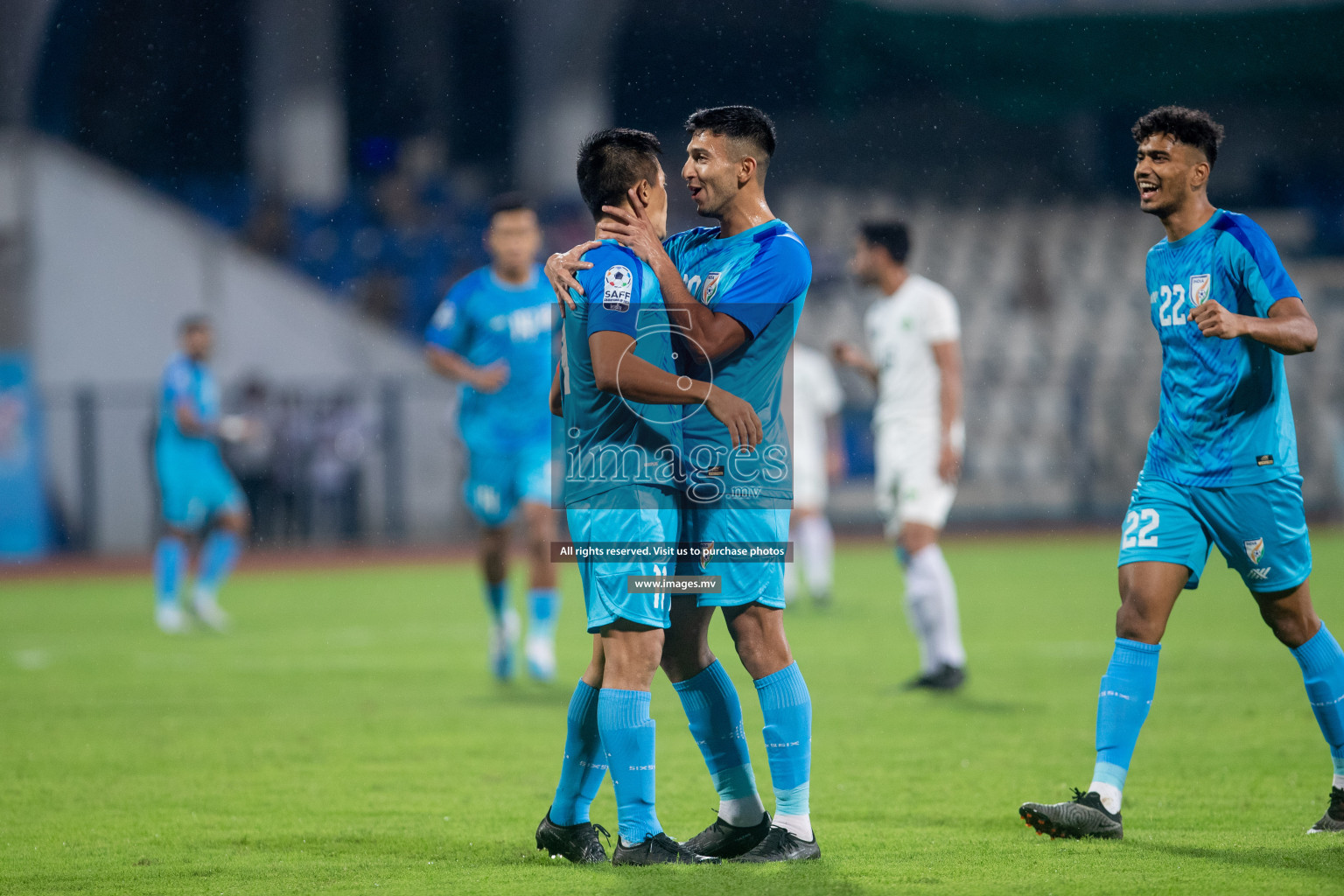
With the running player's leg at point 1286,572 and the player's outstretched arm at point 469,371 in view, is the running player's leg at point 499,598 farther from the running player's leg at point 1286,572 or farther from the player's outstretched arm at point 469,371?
the running player's leg at point 1286,572

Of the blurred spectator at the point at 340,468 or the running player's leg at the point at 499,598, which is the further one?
the blurred spectator at the point at 340,468

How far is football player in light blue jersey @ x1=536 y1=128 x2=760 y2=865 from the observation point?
4059 mm

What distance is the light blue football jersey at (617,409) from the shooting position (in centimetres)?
409

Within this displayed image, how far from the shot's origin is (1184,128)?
4.69m

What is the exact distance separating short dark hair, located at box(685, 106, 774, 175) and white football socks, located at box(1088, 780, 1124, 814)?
2222 mm

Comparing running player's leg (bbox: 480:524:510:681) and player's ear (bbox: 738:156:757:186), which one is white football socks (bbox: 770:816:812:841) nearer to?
player's ear (bbox: 738:156:757:186)

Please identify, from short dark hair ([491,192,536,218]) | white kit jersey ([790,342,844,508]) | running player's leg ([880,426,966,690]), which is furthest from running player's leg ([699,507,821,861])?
white kit jersey ([790,342,844,508])

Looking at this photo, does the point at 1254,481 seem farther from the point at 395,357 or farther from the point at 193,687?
the point at 395,357

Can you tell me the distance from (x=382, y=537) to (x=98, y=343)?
5115 mm

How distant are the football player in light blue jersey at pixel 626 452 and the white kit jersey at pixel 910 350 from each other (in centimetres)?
405

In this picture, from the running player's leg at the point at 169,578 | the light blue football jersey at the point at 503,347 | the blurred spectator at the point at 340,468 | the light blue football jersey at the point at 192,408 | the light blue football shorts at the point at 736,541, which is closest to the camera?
the light blue football shorts at the point at 736,541

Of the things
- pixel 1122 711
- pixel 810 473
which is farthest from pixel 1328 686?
pixel 810 473

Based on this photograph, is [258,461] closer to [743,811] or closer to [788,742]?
[743,811]

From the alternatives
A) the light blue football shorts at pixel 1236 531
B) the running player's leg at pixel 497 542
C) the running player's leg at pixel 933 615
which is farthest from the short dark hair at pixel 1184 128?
the running player's leg at pixel 497 542
